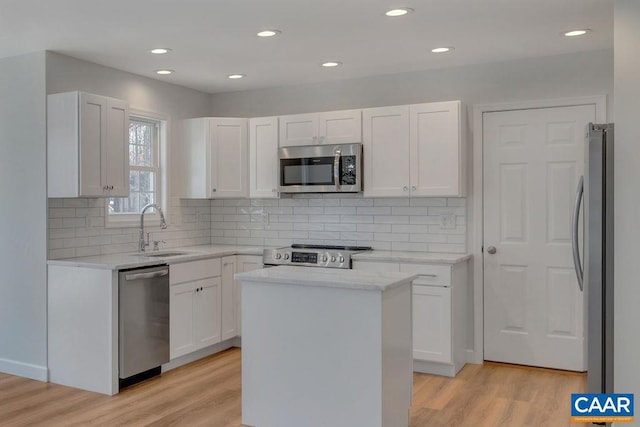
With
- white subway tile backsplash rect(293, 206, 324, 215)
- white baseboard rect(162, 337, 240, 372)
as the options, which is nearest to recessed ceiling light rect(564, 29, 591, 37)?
white subway tile backsplash rect(293, 206, 324, 215)

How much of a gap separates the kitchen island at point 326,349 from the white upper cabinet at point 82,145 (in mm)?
1739

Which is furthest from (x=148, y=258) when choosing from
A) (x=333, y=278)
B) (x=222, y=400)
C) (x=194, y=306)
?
(x=333, y=278)

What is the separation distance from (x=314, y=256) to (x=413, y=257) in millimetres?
854

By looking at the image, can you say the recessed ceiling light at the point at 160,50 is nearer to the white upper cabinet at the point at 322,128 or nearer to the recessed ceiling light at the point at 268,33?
the recessed ceiling light at the point at 268,33

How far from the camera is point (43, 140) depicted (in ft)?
13.9

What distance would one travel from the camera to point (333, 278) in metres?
2.96

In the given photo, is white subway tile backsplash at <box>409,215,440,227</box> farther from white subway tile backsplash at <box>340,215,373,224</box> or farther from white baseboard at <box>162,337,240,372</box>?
white baseboard at <box>162,337,240,372</box>

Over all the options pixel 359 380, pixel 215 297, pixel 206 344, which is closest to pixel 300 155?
pixel 215 297

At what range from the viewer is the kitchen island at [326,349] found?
9.23 feet

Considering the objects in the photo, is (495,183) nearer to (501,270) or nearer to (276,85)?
(501,270)

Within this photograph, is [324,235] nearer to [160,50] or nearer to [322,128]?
[322,128]

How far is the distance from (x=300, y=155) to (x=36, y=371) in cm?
274

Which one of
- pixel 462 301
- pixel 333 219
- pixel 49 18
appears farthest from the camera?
pixel 333 219

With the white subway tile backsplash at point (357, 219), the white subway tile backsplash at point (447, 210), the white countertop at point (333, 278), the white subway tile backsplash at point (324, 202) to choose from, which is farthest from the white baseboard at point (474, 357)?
the white countertop at point (333, 278)
